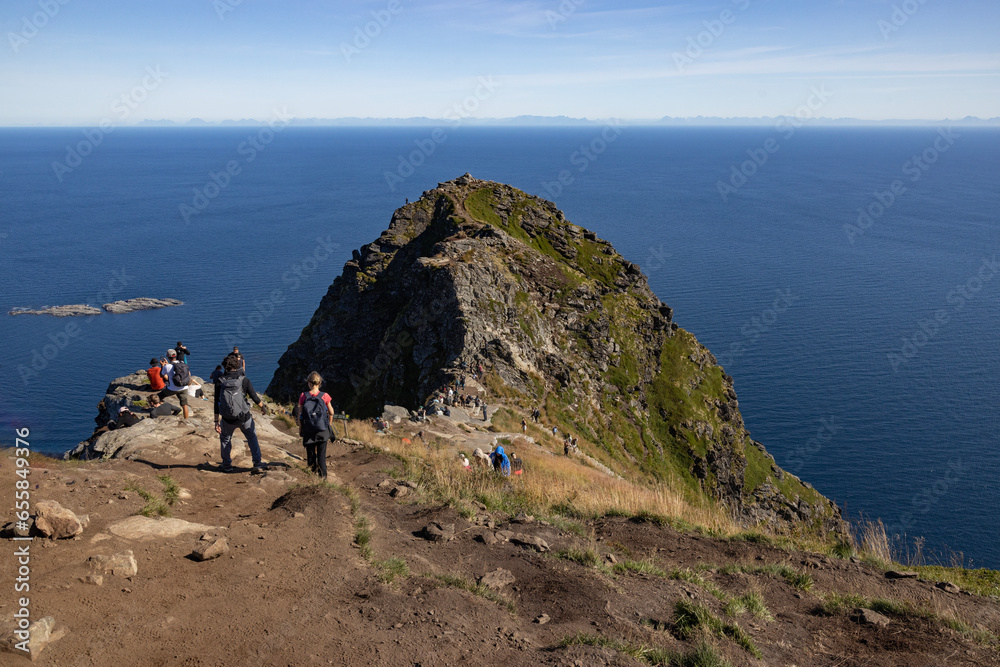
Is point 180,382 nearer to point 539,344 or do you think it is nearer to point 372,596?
point 372,596

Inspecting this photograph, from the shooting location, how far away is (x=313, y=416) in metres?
13.4

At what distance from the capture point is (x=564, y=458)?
1262 inches

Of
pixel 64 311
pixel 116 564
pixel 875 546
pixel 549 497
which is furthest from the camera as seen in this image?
pixel 64 311

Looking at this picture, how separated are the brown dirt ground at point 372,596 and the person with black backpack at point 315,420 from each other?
1224 mm

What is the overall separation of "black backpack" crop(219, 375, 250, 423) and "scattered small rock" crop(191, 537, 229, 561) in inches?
173

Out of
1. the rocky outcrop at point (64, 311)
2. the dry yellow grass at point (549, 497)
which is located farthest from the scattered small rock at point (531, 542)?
the rocky outcrop at point (64, 311)

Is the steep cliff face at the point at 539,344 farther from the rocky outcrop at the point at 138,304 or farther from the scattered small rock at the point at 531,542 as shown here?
the rocky outcrop at the point at 138,304

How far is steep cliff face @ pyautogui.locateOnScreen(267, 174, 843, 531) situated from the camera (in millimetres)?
48656

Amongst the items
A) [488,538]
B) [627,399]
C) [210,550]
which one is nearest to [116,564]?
[210,550]

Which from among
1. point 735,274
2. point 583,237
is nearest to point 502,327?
point 583,237

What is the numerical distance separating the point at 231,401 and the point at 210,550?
4.76 m

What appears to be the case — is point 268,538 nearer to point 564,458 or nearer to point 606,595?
point 606,595

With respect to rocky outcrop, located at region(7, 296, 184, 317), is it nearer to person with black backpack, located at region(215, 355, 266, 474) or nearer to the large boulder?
person with black backpack, located at region(215, 355, 266, 474)

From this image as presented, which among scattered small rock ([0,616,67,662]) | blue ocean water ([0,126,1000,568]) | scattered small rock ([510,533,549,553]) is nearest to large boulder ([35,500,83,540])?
scattered small rock ([0,616,67,662])
